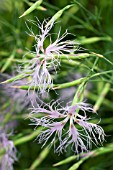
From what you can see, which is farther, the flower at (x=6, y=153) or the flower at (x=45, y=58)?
the flower at (x=6, y=153)

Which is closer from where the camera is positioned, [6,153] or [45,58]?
[45,58]

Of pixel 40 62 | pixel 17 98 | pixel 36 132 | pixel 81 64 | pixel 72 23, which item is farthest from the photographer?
pixel 72 23

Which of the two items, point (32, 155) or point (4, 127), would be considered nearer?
point (4, 127)

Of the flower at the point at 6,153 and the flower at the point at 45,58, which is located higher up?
the flower at the point at 45,58

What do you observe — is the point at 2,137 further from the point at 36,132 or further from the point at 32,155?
the point at 32,155

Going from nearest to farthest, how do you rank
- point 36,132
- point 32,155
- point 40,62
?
point 40,62, point 36,132, point 32,155

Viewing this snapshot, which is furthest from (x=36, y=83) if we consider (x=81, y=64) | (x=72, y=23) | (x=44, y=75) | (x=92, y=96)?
(x=72, y=23)

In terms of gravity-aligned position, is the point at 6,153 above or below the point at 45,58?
below

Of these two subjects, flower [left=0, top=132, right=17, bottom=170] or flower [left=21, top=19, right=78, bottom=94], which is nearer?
flower [left=21, top=19, right=78, bottom=94]

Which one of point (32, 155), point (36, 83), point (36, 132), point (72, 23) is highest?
point (72, 23)

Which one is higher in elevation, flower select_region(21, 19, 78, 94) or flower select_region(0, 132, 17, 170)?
flower select_region(21, 19, 78, 94)

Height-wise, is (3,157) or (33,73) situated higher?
(33,73)
